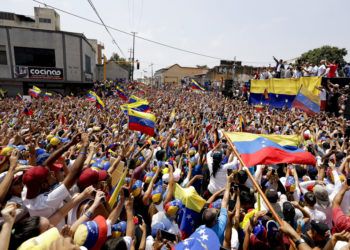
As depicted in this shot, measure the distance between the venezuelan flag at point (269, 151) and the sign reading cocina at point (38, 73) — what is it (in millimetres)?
28841

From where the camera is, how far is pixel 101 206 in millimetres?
2775

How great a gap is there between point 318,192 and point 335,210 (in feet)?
0.89

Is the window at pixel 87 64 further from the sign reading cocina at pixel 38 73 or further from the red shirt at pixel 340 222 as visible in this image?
the red shirt at pixel 340 222

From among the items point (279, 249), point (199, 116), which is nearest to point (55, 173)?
point (279, 249)

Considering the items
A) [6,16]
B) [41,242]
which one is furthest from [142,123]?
[6,16]

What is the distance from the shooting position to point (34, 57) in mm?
28859

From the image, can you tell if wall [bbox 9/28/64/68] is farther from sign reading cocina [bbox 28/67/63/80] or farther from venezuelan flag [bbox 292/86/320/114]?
venezuelan flag [bbox 292/86/320/114]

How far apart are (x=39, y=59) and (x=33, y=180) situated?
30.5m

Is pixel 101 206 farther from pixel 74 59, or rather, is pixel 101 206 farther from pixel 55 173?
pixel 74 59

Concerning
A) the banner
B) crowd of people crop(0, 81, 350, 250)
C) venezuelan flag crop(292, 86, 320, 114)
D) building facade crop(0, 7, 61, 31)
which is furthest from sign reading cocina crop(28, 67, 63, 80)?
crowd of people crop(0, 81, 350, 250)

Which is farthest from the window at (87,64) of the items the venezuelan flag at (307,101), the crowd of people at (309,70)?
the venezuelan flag at (307,101)

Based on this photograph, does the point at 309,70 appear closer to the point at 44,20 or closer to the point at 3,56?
the point at 3,56

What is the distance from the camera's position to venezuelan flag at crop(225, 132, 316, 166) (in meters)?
A: 4.06

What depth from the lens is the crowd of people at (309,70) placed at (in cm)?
1246
